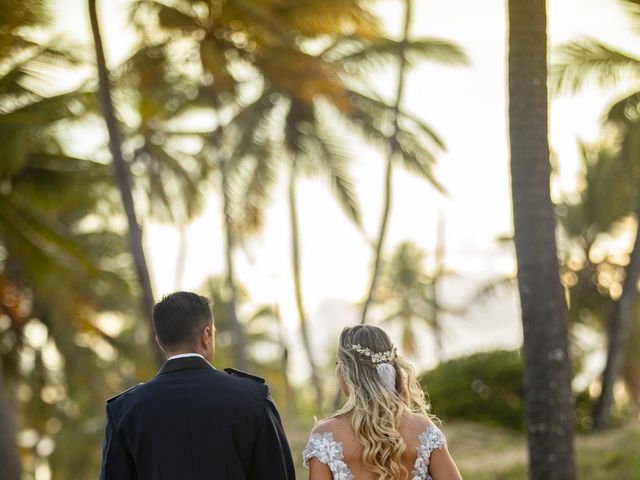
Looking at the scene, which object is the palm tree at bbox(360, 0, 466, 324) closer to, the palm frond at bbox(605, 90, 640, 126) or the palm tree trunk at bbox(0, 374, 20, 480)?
the palm frond at bbox(605, 90, 640, 126)

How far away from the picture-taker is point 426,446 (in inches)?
217

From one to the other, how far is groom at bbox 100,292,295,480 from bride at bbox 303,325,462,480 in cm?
68

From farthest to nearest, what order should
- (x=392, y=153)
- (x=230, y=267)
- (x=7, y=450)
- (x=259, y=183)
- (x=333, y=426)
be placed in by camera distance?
1. (x=259, y=183)
2. (x=230, y=267)
3. (x=392, y=153)
4. (x=7, y=450)
5. (x=333, y=426)

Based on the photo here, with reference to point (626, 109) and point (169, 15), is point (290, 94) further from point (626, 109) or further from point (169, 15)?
point (626, 109)

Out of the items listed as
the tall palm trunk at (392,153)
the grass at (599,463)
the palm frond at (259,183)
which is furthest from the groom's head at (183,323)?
the palm frond at (259,183)

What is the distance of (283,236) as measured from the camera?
86875 millimetres

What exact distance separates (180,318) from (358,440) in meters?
1.24

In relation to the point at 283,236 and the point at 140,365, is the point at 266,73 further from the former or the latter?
the point at 283,236

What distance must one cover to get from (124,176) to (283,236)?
70238 mm

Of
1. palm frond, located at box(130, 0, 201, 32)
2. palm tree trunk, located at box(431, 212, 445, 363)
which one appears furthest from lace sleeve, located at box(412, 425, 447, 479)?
palm tree trunk, located at box(431, 212, 445, 363)

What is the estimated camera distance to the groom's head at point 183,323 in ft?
15.8

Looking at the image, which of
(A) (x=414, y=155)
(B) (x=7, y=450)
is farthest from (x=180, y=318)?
(A) (x=414, y=155)

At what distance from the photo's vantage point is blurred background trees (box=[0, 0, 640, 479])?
61.2 feet

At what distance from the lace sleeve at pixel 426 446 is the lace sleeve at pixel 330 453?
35cm
